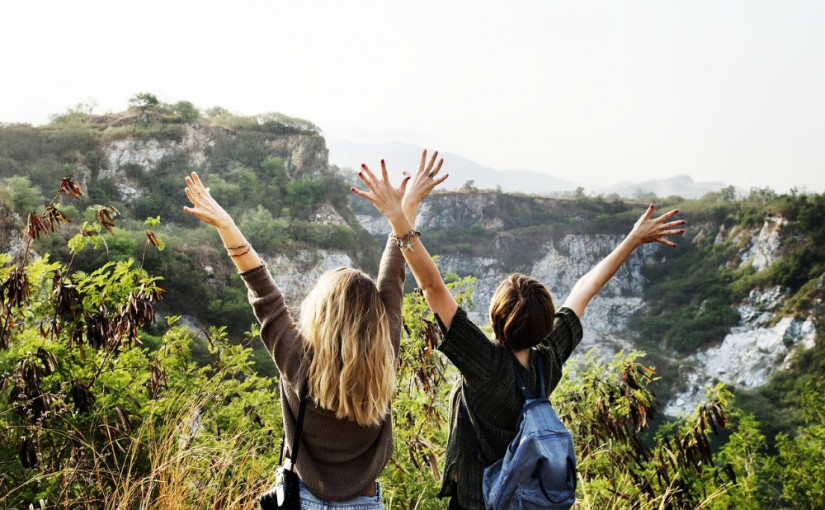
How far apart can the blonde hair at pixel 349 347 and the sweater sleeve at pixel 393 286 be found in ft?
0.32

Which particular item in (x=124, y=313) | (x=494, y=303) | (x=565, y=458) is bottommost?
(x=124, y=313)

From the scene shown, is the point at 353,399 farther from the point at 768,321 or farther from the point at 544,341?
the point at 768,321

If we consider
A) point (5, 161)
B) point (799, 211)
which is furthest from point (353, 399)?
point (799, 211)

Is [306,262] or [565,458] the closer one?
[565,458]

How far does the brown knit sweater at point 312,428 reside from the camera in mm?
1346

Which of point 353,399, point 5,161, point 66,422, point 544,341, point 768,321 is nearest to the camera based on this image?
point 353,399

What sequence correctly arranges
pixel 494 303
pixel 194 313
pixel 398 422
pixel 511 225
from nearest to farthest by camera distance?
pixel 494 303
pixel 398 422
pixel 194 313
pixel 511 225

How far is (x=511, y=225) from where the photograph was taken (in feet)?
237

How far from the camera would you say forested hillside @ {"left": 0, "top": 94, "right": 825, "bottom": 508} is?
2336 millimetres

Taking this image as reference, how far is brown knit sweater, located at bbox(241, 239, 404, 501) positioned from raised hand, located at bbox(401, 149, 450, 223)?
0.33 m

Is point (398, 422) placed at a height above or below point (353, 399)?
below

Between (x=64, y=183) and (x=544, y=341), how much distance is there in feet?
7.91

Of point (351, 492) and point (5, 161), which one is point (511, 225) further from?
point (351, 492)

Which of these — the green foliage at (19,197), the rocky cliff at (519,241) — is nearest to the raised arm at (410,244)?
the rocky cliff at (519,241)
